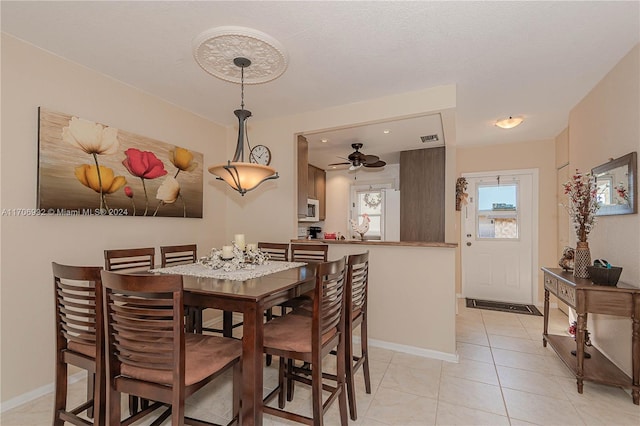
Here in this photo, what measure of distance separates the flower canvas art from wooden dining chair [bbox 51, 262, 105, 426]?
1.02 m

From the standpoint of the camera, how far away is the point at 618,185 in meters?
2.37

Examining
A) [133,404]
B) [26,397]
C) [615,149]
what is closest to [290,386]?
[133,404]

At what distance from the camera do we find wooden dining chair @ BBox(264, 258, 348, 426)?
5.23 ft

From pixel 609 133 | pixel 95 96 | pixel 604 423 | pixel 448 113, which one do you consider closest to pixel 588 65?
pixel 609 133

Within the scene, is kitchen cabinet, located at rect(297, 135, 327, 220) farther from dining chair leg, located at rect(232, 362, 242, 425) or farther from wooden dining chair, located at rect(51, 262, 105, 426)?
wooden dining chair, located at rect(51, 262, 105, 426)

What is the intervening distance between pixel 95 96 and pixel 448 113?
3.09m

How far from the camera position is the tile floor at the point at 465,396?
1.95 meters

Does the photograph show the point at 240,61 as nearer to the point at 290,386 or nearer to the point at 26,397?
the point at 290,386

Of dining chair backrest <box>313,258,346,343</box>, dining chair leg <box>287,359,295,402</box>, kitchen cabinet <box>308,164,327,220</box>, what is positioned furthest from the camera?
kitchen cabinet <box>308,164,327,220</box>

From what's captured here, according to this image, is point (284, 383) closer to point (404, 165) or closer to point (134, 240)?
point (134, 240)

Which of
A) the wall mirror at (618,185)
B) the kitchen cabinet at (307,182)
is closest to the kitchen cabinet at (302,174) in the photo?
the kitchen cabinet at (307,182)

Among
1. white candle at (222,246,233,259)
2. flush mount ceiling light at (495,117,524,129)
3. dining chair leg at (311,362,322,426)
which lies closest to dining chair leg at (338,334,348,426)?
dining chair leg at (311,362,322,426)

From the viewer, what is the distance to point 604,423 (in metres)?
1.90

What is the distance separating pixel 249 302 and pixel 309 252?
1.59m
